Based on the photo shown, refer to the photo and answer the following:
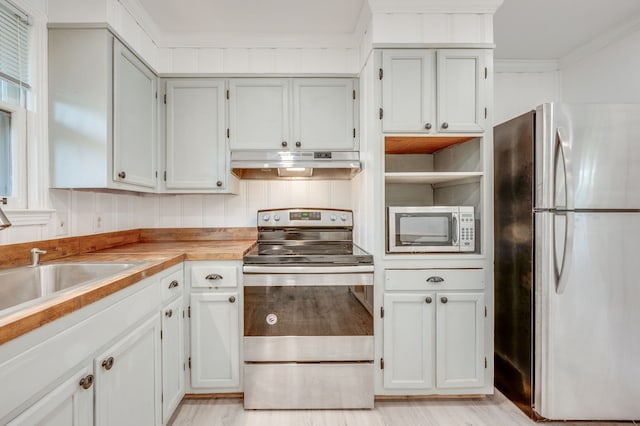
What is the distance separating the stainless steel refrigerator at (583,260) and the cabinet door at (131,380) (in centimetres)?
202

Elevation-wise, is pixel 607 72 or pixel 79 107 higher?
pixel 607 72

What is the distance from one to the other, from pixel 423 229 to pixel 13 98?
2.28 meters

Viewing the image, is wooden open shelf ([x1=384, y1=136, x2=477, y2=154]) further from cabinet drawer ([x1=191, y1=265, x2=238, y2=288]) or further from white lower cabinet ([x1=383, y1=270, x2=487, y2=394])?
cabinet drawer ([x1=191, y1=265, x2=238, y2=288])

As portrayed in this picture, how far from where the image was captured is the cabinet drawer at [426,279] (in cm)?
195

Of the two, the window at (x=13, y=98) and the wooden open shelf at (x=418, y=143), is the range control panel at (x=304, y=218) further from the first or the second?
the window at (x=13, y=98)

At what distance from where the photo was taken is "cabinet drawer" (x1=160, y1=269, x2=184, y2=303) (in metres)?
1.67

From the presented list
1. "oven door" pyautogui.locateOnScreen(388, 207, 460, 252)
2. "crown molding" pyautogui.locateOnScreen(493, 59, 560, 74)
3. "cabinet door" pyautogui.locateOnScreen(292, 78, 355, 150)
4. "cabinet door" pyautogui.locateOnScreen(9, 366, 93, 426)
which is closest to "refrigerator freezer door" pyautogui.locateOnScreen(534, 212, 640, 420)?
"oven door" pyautogui.locateOnScreen(388, 207, 460, 252)

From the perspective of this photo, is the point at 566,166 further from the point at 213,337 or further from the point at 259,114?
the point at 213,337

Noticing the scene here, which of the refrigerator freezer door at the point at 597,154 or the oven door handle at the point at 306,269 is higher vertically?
the refrigerator freezer door at the point at 597,154

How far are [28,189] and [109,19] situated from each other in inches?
39.1

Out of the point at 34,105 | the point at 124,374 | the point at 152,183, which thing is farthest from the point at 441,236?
the point at 34,105

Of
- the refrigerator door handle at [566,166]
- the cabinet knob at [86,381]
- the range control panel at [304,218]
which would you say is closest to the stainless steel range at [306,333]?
the range control panel at [304,218]

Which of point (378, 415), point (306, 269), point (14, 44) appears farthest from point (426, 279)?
point (14, 44)

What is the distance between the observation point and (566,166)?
170 cm
